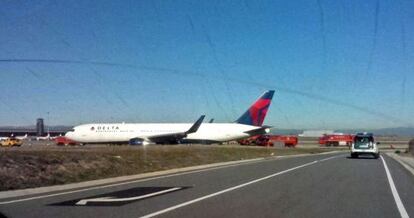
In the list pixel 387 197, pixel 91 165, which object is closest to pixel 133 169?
pixel 91 165

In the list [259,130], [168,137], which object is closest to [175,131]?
[168,137]

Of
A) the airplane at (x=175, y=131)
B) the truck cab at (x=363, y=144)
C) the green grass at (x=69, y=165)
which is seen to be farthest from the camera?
the airplane at (x=175, y=131)

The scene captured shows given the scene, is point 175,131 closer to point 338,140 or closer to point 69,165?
point 69,165

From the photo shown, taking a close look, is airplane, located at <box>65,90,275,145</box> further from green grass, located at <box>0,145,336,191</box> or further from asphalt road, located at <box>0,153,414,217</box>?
asphalt road, located at <box>0,153,414,217</box>

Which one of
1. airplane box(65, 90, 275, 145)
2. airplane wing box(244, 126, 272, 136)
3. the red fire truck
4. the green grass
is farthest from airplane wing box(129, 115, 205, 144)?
the red fire truck

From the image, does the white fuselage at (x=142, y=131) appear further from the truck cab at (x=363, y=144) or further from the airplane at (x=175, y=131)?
the truck cab at (x=363, y=144)

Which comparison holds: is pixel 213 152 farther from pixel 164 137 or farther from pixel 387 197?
pixel 387 197

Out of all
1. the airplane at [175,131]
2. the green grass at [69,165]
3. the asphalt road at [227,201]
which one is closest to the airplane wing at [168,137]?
the airplane at [175,131]

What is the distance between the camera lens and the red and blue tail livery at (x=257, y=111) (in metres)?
73.4

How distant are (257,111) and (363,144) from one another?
78.1 feet

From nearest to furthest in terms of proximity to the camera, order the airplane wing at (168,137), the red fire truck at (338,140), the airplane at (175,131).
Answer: the airplane wing at (168,137), the airplane at (175,131), the red fire truck at (338,140)

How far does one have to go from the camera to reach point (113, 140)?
230 feet

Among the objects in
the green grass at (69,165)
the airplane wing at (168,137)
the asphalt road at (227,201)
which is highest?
the airplane wing at (168,137)

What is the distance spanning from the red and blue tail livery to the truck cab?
22782 millimetres
